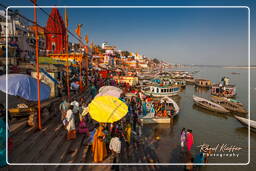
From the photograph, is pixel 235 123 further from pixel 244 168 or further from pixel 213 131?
pixel 244 168

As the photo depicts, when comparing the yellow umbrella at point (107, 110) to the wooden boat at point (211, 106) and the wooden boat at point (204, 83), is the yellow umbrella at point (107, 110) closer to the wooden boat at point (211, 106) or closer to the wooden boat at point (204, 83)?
the wooden boat at point (211, 106)

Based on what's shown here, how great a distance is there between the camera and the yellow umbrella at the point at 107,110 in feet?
16.0

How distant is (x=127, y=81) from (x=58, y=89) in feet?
60.8

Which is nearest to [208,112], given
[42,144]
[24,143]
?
[42,144]

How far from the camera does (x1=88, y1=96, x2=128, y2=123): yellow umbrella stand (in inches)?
192

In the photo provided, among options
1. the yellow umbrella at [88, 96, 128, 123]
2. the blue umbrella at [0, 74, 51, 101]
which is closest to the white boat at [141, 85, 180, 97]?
the yellow umbrella at [88, 96, 128, 123]

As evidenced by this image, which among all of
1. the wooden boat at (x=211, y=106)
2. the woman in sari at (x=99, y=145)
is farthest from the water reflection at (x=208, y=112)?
the woman in sari at (x=99, y=145)

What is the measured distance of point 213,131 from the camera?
1346cm

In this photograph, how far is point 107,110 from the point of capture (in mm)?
5109

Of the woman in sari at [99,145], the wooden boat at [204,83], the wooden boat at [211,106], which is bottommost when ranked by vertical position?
the wooden boat at [211,106]

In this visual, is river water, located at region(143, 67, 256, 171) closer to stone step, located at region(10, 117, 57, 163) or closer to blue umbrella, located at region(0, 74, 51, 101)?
stone step, located at region(10, 117, 57, 163)

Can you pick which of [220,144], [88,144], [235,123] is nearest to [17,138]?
[88,144]

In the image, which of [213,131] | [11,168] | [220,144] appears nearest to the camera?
[11,168]

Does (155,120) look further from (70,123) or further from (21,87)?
(21,87)
